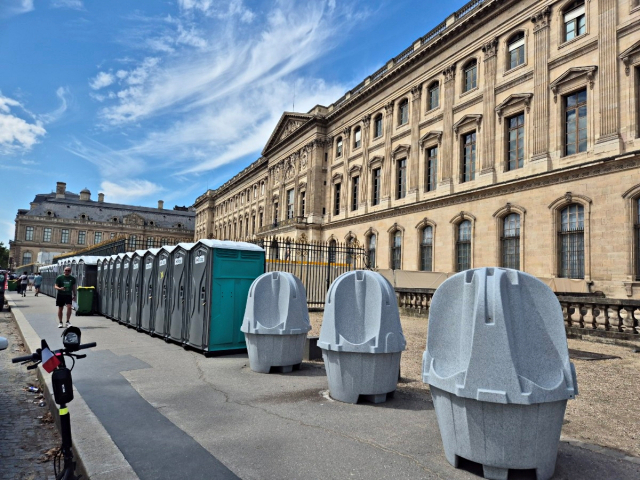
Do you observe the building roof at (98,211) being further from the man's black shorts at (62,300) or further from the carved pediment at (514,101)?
the carved pediment at (514,101)

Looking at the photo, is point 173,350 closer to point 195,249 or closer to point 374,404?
point 195,249

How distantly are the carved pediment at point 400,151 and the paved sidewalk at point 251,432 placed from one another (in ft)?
85.4

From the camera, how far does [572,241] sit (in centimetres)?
1961

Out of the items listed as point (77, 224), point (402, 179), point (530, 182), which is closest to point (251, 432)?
point (530, 182)

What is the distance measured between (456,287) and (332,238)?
118 feet

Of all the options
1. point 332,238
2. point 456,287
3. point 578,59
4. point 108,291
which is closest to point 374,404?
point 456,287

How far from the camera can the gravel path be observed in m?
4.70

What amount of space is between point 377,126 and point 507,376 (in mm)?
33836

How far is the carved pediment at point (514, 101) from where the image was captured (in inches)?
870

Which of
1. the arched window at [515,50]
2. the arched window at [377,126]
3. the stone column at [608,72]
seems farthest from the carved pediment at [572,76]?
the arched window at [377,126]

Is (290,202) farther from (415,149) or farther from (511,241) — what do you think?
(511,241)

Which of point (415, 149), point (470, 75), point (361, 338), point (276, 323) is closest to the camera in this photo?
point (361, 338)

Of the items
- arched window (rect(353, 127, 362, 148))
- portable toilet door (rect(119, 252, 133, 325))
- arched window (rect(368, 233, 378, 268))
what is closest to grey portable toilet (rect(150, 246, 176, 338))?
portable toilet door (rect(119, 252, 133, 325))

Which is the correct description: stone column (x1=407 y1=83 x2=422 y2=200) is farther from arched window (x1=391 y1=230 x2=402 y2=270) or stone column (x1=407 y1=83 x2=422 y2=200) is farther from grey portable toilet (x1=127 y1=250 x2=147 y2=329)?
grey portable toilet (x1=127 y1=250 x2=147 y2=329)
